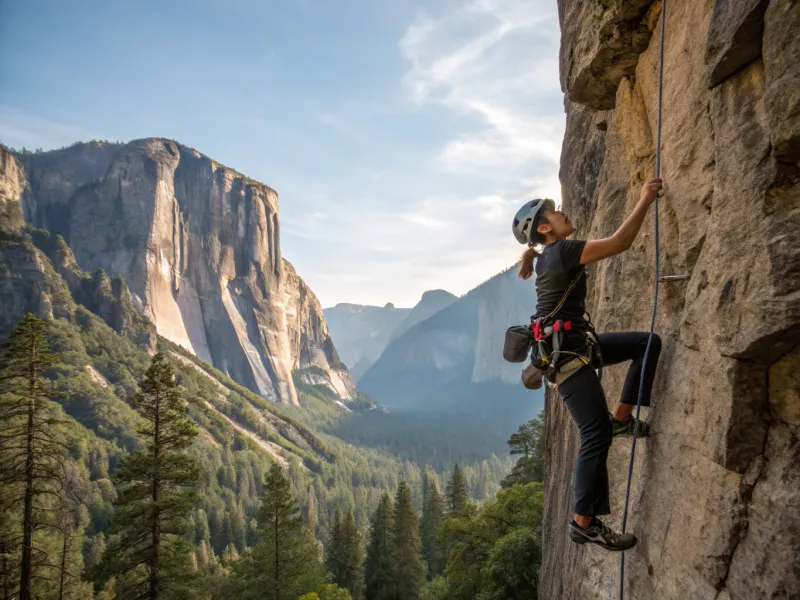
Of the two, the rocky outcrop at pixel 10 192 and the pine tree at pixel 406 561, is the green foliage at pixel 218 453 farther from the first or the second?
the rocky outcrop at pixel 10 192

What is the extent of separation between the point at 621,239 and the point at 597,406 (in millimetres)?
1375

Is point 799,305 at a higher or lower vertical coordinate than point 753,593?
higher

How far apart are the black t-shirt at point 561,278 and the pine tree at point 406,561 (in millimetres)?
32573

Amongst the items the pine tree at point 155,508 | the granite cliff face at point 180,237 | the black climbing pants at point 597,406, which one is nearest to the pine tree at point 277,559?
the pine tree at point 155,508

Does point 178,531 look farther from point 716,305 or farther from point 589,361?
point 716,305

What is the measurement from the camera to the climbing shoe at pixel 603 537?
3721 mm

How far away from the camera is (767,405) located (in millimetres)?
2898

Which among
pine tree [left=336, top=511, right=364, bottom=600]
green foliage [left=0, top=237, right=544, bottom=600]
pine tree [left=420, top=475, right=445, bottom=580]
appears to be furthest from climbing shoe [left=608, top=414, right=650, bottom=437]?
pine tree [left=420, top=475, right=445, bottom=580]

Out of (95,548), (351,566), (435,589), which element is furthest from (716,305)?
(95,548)

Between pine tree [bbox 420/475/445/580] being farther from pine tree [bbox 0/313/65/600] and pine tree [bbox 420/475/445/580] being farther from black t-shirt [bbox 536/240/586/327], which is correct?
black t-shirt [bbox 536/240/586/327]

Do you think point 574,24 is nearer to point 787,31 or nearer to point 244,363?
point 787,31

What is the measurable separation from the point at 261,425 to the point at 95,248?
74.5 metres

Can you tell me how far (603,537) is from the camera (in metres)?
3.71

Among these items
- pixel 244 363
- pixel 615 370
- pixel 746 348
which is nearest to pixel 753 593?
pixel 746 348
